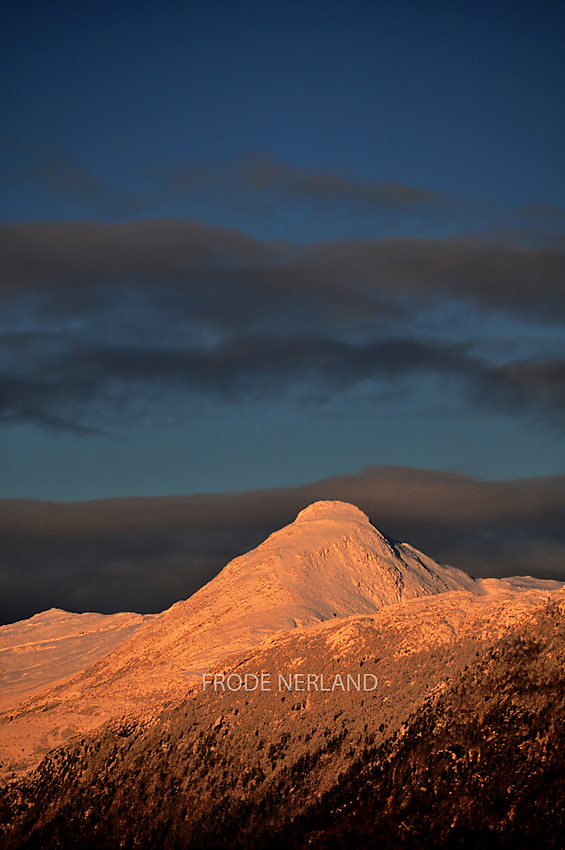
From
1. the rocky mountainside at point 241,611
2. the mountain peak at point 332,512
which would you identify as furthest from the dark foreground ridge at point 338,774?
the mountain peak at point 332,512

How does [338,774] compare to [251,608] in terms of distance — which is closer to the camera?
[338,774]

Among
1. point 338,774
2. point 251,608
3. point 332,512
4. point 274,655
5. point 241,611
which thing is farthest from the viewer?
point 332,512

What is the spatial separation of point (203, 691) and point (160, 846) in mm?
19968

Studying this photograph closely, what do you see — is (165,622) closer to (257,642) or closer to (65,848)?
(257,642)

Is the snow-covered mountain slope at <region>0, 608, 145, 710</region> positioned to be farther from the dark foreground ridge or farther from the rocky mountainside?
the dark foreground ridge

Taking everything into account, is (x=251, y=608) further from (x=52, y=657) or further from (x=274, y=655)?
(x=52, y=657)

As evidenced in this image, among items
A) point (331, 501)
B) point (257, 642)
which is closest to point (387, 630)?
point (257, 642)

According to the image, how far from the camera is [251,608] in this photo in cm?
13612

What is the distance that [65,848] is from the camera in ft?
304

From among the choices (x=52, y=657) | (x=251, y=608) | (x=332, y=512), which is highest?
(x=332, y=512)

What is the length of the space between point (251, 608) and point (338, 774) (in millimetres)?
49324

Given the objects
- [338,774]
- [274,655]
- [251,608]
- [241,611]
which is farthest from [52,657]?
[338,774]

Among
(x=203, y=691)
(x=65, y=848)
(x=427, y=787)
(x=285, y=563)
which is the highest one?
(x=285, y=563)

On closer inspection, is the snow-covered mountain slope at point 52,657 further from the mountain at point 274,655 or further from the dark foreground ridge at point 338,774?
the dark foreground ridge at point 338,774
